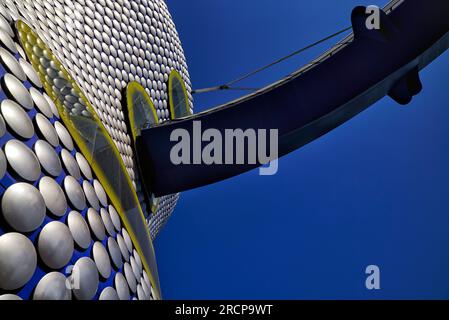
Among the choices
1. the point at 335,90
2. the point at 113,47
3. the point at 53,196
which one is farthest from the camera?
the point at 113,47

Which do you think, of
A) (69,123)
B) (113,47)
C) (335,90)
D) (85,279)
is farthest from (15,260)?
(113,47)

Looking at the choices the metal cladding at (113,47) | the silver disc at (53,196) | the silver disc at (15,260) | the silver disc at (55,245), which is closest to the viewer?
the silver disc at (15,260)

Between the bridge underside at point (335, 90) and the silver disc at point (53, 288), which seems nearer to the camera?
the silver disc at point (53, 288)

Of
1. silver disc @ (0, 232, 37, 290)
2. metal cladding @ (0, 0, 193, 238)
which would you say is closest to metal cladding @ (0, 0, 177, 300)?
silver disc @ (0, 232, 37, 290)

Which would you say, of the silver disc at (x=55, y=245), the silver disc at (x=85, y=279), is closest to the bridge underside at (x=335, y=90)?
the silver disc at (x=85, y=279)

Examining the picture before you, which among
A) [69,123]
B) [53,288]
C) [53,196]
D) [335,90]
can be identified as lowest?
[53,288]

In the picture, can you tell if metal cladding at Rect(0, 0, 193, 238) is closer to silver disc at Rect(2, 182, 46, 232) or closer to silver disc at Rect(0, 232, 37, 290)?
silver disc at Rect(2, 182, 46, 232)

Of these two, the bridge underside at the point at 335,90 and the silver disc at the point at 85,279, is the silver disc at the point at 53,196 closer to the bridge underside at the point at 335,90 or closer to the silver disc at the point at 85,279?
the silver disc at the point at 85,279

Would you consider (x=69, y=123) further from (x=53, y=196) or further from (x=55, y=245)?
→ (x=55, y=245)

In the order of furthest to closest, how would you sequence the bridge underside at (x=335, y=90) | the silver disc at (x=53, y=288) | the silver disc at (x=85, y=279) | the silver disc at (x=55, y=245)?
1. the bridge underside at (x=335, y=90)
2. the silver disc at (x=85, y=279)
3. the silver disc at (x=55, y=245)
4. the silver disc at (x=53, y=288)
